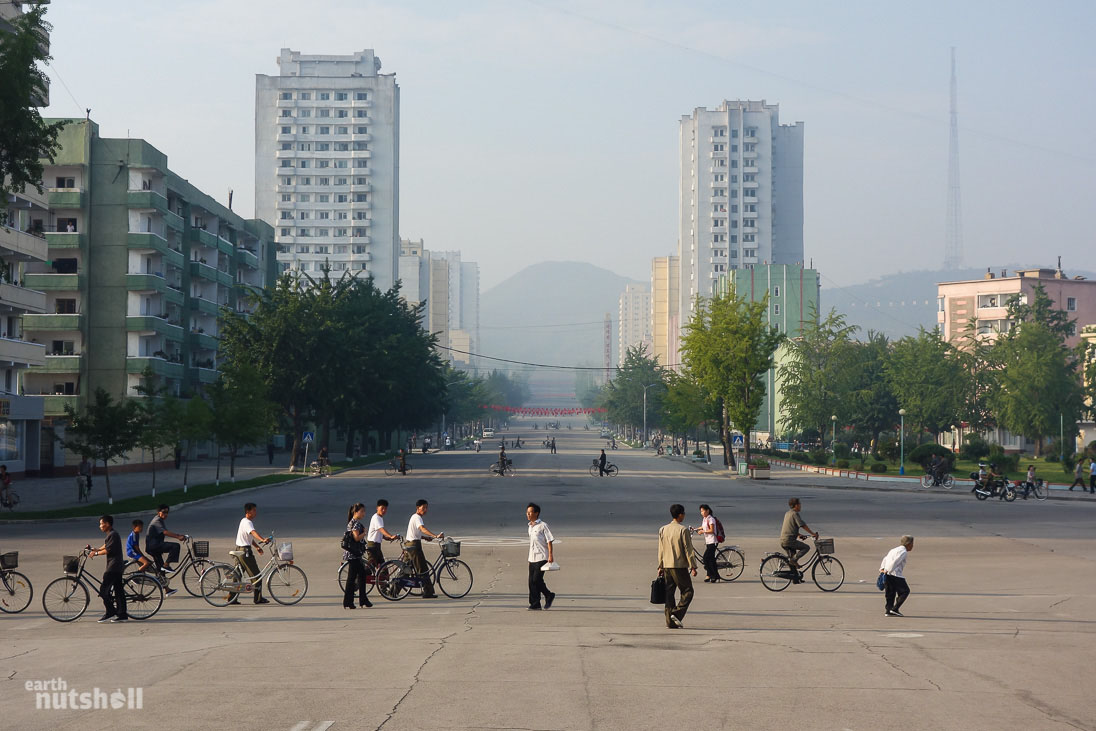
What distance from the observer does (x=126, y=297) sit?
238 ft

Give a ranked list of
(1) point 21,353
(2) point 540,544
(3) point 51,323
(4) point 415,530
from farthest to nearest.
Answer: (3) point 51,323
(1) point 21,353
(4) point 415,530
(2) point 540,544

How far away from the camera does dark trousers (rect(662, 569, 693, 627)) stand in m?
15.7

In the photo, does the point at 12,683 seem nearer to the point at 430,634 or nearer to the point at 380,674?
the point at 380,674

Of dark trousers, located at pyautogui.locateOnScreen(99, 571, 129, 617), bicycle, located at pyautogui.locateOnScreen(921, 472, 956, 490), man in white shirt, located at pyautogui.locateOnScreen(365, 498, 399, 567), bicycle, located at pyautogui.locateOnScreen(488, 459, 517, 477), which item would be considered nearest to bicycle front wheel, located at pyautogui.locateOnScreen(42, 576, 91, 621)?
dark trousers, located at pyautogui.locateOnScreen(99, 571, 129, 617)

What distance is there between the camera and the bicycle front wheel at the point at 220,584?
19.0 meters

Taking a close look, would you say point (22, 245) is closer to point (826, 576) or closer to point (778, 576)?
point (778, 576)

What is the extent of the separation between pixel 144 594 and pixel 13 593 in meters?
2.37

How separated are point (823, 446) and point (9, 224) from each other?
68779mm

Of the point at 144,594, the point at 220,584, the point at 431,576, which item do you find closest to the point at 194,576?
the point at 220,584

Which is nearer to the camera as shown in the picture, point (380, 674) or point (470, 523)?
point (380, 674)

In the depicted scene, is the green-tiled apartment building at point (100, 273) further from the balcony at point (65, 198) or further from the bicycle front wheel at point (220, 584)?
the bicycle front wheel at point (220, 584)

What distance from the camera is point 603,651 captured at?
13875mm

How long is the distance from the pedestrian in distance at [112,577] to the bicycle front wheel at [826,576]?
12.5 metres

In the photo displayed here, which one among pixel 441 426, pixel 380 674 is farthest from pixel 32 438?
pixel 441 426
